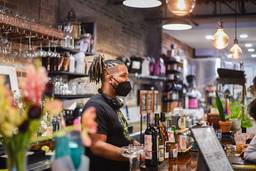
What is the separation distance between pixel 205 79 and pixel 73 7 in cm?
975

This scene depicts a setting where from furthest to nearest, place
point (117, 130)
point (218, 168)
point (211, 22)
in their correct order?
point (211, 22) → point (117, 130) → point (218, 168)

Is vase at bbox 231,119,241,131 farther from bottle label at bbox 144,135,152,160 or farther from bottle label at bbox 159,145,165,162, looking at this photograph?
bottle label at bbox 144,135,152,160

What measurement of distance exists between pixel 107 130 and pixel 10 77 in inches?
77.5

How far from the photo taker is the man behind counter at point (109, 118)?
2199 mm

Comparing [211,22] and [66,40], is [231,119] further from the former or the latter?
[211,22]

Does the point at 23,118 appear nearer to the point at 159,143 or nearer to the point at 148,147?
the point at 148,147

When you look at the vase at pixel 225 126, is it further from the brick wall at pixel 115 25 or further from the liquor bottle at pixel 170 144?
the brick wall at pixel 115 25

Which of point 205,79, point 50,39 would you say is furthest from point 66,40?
point 205,79

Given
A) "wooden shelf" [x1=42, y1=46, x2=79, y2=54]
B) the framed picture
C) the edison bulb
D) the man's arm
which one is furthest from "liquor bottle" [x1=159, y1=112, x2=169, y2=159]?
the edison bulb

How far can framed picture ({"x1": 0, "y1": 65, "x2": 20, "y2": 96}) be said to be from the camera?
3.87 m

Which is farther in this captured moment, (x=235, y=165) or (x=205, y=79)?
(x=205, y=79)

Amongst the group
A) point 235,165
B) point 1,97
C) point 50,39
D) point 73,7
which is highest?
point 73,7

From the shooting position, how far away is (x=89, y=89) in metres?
5.31

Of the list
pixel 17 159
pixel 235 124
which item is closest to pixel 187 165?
pixel 17 159
